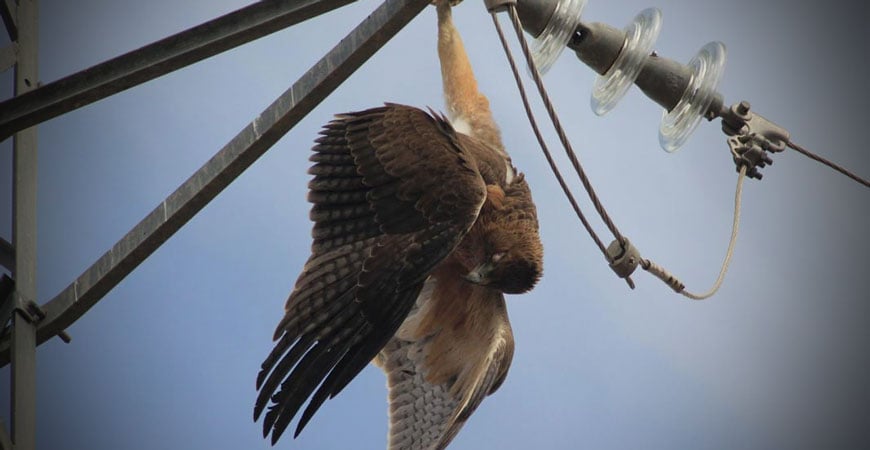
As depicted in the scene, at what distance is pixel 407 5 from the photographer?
4691mm

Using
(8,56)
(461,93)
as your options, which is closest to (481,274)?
(461,93)

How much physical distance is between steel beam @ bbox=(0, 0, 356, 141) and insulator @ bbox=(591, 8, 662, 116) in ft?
3.84

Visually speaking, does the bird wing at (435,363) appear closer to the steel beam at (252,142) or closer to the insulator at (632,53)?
the insulator at (632,53)

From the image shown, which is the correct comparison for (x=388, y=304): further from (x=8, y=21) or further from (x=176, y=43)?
(x=8, y=21)

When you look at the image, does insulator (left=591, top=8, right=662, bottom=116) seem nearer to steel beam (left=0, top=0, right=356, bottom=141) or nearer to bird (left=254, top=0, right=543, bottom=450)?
bird (left=254, top=0, right=543, bottom=450)

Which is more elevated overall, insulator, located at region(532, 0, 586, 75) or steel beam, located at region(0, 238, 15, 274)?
insulator, located at region(532, 0, 586, 75)

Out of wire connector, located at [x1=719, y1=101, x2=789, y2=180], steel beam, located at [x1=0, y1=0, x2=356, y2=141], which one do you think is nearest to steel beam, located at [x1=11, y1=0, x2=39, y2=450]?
steel beam, located at [x1=0, y1=0, x2=356, y2=141]

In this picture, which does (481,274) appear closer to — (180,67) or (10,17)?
(180,67)

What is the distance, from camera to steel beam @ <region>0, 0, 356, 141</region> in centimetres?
473

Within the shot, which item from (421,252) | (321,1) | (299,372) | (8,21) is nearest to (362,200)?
(421,252)

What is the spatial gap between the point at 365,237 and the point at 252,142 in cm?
113

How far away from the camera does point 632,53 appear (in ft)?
17.0

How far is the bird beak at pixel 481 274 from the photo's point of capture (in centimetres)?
594

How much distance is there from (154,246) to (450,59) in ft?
7.63
